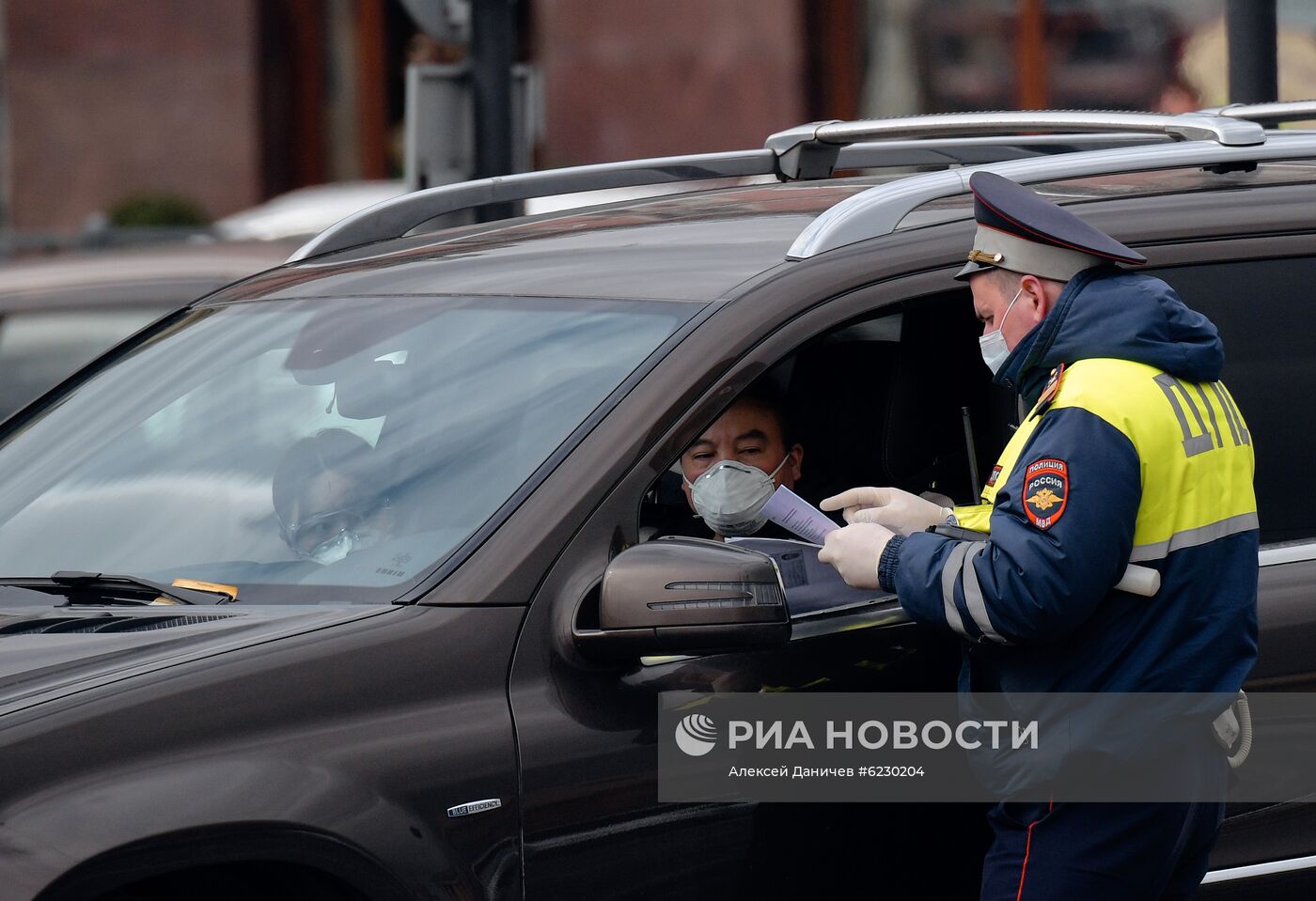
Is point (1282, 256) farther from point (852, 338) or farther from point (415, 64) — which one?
point (415, 64)

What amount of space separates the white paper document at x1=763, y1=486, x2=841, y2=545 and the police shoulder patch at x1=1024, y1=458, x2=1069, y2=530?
17.6 inches

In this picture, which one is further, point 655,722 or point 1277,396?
point 1277,396

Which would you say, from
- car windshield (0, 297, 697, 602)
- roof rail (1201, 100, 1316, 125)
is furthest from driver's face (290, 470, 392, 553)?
roof rail (1201, 100, 1316, 125)

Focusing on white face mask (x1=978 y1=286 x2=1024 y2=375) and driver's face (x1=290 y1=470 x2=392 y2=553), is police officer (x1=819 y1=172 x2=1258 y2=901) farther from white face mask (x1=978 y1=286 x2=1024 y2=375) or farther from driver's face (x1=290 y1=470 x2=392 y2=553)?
driver's face (x1=290 y1=470 x2=392 y2=553)

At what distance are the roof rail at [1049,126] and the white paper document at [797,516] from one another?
1013 millimetres

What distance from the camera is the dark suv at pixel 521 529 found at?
8.16ft

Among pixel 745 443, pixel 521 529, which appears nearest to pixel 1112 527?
pixel 521 529

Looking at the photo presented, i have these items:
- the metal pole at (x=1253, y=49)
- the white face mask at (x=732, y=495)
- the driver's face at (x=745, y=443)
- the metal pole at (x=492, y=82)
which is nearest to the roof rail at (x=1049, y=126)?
the driver's face at (x=745, y=443)

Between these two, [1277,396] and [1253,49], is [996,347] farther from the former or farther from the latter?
[1253,49]

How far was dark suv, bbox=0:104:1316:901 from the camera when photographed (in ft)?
8.16

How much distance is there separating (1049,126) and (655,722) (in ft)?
5.01

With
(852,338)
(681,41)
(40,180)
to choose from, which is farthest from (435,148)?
(40,180)

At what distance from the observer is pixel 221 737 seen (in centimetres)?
246

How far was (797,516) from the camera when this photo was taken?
2994 millimetres
